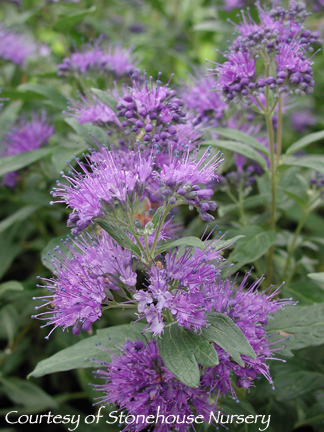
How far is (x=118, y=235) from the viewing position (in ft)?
4.43

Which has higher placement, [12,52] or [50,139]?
[12,52]

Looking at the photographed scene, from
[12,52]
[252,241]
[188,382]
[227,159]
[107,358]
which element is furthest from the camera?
[12,52]

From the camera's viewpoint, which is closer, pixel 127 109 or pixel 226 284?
pixel 226 284

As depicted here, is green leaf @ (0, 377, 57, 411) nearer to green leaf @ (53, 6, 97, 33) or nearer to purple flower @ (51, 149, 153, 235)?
purple flower @ (51, 149, 153, 235)

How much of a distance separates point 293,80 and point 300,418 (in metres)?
1.59

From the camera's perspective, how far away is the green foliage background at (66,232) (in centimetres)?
183

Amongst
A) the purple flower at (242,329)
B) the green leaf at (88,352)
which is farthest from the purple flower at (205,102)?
the green leaf at (88,352)

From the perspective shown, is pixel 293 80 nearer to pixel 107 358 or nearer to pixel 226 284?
pixel 226 284

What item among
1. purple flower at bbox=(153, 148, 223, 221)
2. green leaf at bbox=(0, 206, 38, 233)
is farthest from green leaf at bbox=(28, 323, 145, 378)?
green leaf at bbox=(0, 206, 38, 233)

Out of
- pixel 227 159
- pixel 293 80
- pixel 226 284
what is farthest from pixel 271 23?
Result: pixel 226 284

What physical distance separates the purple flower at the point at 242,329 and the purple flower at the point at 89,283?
29cm

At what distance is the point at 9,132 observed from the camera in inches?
103

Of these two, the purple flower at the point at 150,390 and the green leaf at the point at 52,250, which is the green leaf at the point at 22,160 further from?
the purple flower at the point at 150,390

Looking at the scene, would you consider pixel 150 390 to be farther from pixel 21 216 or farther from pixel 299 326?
pixel 21 216
